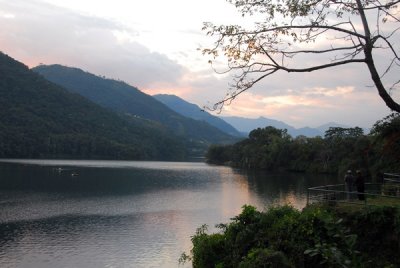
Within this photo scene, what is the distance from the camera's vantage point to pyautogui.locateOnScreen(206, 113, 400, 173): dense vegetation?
9975cm

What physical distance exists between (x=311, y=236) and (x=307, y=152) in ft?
391

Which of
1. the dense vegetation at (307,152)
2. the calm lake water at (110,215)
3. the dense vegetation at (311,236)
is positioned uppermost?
the dense vegetation at (307,152)

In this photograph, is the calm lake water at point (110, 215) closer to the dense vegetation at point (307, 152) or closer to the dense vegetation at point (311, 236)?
the dense vegetation at point (311, 236)

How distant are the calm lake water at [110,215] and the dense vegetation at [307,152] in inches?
912

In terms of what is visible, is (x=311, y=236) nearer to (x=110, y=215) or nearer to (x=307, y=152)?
(x=110, y=215)

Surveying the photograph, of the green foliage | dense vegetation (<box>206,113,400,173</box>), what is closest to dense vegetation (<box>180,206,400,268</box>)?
dense vegetation (<box>206,113,400,173</box>)

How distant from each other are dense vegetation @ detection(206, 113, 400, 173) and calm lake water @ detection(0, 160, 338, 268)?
23161 mm

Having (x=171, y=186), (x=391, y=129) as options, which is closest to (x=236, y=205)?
(x=171, y=186)

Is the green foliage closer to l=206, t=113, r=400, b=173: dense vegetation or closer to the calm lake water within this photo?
l=206, t=113, r=400, b=173: dense vegetation

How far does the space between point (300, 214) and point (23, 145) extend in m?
169

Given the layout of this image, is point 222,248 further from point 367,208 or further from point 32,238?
point 32,238

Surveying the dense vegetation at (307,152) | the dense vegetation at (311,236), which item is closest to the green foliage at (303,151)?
the dense vegetation at (307,152)

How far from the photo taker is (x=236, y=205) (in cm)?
6097

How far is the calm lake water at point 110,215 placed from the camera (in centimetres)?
3522
